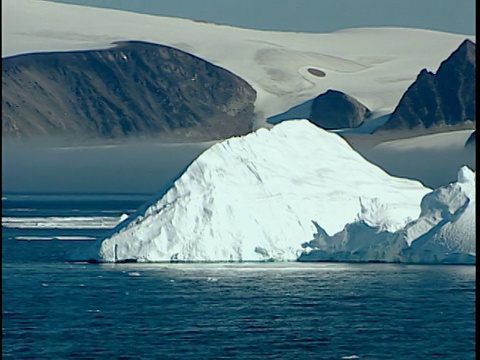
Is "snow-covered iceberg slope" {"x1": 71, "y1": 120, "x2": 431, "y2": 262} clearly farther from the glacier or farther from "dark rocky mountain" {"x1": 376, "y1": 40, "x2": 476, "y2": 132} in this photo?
"dark rocky mountain" {"x1": 376, "y1": 40, "x2": 476, "y2": 132}

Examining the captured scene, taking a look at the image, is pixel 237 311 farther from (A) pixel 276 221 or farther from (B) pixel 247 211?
(A) pixel 276 221

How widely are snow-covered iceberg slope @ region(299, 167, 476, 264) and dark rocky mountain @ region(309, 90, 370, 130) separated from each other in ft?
318

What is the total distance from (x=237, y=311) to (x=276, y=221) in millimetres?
7458

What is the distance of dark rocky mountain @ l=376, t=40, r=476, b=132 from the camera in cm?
12588

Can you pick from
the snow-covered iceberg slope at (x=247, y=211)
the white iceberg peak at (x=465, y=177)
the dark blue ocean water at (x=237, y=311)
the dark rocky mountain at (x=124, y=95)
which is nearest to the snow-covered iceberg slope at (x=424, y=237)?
the white iceberg peak at (x=465, y=177)

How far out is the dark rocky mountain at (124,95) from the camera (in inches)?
5482

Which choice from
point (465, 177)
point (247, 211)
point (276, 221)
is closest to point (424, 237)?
point (465, 177)

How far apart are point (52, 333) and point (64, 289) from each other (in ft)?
17.0

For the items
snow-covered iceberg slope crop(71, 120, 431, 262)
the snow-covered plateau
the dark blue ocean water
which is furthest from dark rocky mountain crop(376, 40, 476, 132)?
the dark blue ocean water

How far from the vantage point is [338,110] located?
431 ft

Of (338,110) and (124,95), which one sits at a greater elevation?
(124,95)

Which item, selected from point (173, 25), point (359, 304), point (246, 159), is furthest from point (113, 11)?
point (359, 304)

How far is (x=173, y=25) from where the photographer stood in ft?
429

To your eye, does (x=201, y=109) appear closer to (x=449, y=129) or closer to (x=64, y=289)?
(x=449, y=129)
